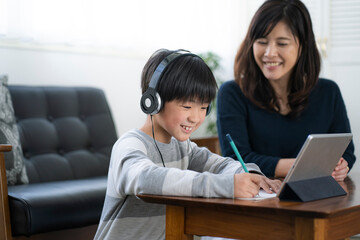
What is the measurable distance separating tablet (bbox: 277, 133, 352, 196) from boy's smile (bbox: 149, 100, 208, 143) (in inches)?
13.1

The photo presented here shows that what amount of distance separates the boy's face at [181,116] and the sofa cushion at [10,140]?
3.87ft

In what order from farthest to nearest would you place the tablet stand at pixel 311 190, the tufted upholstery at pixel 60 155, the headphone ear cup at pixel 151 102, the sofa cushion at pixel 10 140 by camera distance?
the sofa cushion at pixel 10 140
the tufted upholstery at pixel 60 155
the headphone ear cup at pixel 151 102
the tablet stand at pixel 311 190

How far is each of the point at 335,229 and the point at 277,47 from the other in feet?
3.29

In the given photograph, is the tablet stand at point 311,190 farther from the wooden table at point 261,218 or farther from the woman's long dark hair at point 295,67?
the woman's long dark hair at point 295,67

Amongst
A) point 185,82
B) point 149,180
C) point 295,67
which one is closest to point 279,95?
point 295,67

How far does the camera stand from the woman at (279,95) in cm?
182

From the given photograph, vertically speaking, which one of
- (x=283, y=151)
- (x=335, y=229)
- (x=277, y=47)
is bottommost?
(x=283, y=151)

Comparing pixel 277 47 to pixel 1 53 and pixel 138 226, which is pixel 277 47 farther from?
pixel 1 53

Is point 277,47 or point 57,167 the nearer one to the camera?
point 277,47

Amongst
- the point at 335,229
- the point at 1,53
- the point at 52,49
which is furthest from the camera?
the point at 52,49

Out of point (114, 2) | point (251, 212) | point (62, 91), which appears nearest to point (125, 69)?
point (114, 2)

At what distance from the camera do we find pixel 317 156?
104 centimetres

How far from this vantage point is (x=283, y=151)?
1833 mm

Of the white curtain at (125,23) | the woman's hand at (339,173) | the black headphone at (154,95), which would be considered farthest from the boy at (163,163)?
the white curtain at (125,23)
